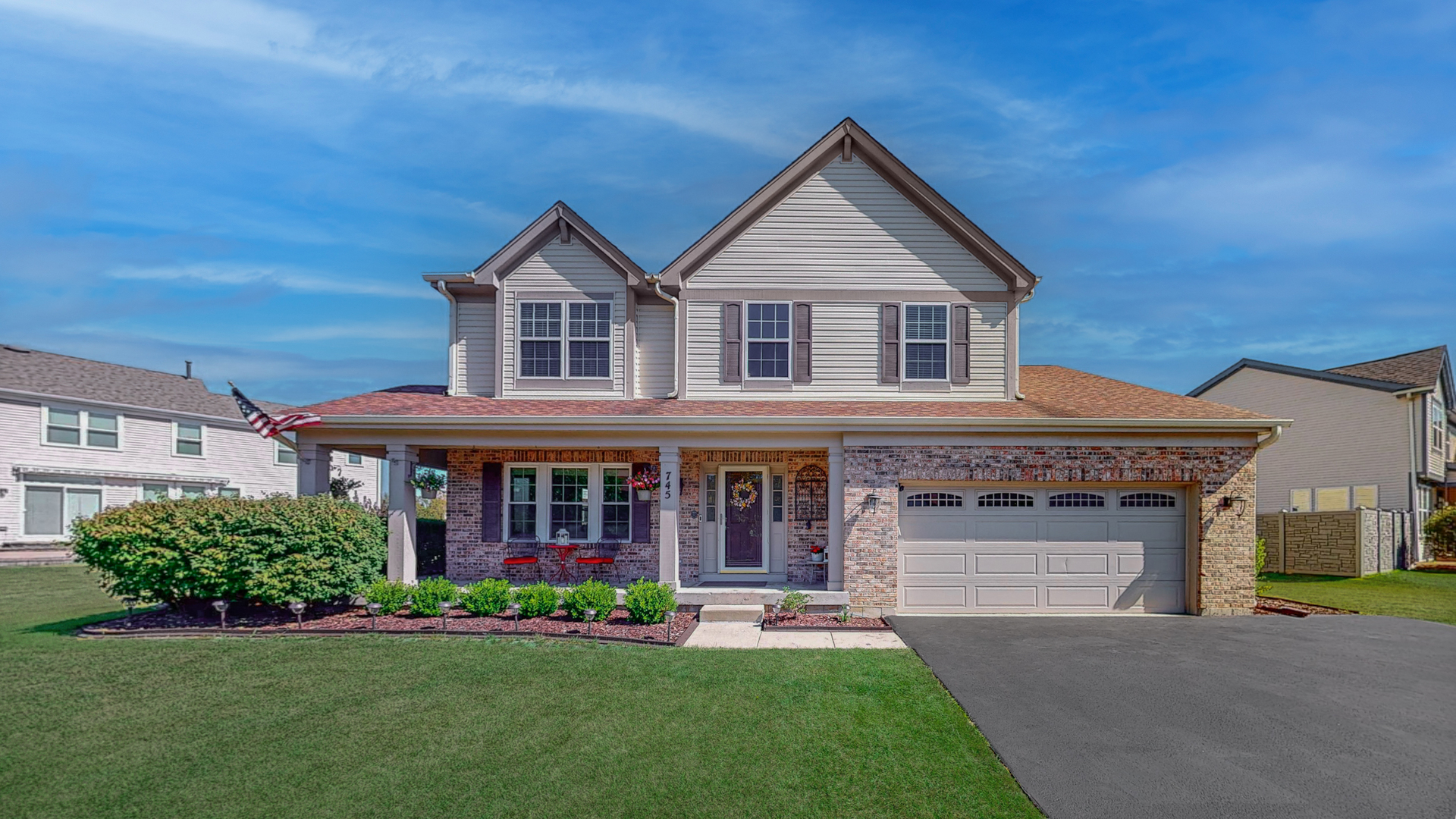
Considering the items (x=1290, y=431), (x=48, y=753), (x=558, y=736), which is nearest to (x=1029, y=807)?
(x=558, y=736)

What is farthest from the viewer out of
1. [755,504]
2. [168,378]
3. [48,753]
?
[168,378]

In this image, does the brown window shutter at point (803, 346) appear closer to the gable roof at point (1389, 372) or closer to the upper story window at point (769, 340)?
the upper story window at point (769, 340)

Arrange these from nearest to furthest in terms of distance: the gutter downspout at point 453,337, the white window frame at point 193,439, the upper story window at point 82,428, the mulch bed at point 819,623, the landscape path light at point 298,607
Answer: the landscape path light at point 298,607
the mulch bed at point 819,623
the gutter downspout at point 453,337
the upper story window at point 82,428
the white window frame at point 193,439

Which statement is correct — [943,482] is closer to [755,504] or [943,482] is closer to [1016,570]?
[1016,570]

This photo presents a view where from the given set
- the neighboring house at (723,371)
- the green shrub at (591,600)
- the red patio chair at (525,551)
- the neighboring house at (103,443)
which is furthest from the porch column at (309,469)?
the neighboring house at (103,443)

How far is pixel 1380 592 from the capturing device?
17.7 metres

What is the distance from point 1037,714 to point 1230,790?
5.94 ft

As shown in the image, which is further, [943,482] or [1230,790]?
[943,482]

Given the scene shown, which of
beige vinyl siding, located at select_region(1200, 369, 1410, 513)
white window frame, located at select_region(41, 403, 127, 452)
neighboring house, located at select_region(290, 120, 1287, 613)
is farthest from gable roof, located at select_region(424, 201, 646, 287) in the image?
beige vinyl siding, located at select_region(1200, 369, 1410, 513)

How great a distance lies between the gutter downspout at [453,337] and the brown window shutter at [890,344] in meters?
8.30

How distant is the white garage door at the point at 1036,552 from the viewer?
43.8ft

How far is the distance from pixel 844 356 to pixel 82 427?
25.8m

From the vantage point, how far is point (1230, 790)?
605cm

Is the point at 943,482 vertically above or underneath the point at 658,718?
above
